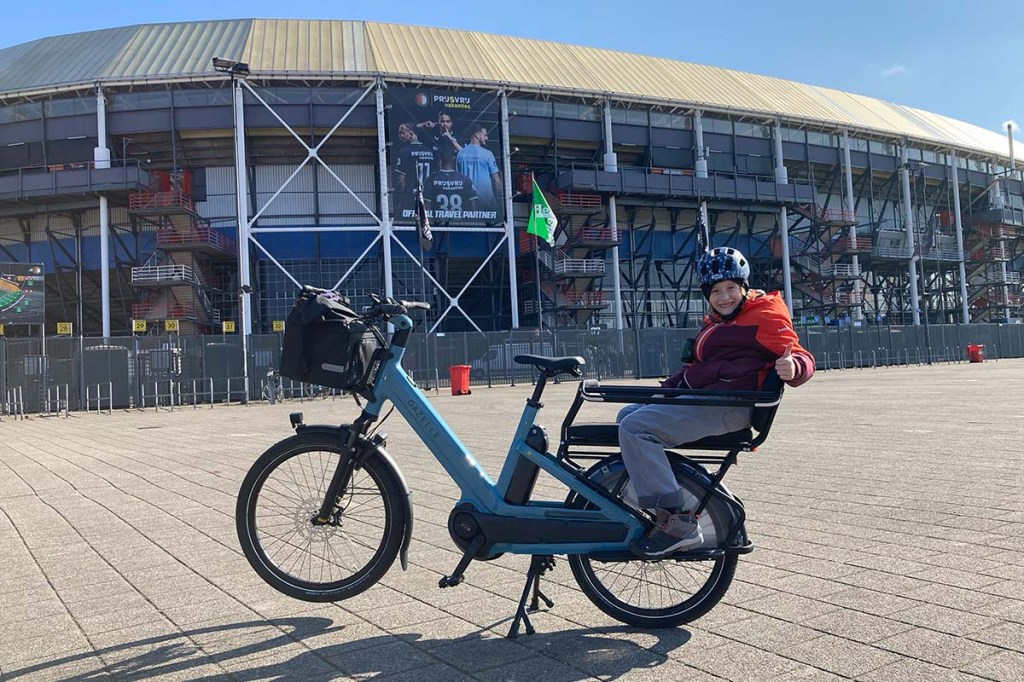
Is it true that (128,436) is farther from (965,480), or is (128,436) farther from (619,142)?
(619,142)

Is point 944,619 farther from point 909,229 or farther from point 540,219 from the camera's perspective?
point 909,229

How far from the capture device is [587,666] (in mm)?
3012

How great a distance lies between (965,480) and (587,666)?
515 cm

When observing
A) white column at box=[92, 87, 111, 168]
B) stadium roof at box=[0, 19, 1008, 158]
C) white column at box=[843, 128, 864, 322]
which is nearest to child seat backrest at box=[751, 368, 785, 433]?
stadium roof at box=[0, 19, 1008, 158]

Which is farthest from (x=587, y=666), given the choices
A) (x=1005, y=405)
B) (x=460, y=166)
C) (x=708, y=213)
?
(x=708, y=213)

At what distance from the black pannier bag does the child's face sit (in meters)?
1.60

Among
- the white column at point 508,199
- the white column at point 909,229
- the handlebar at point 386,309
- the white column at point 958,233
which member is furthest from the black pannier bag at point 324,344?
the white column at point 958,233

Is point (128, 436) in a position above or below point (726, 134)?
below

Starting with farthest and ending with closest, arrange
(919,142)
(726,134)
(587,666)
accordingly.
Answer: (919,142)
(726,134)
(587,666)

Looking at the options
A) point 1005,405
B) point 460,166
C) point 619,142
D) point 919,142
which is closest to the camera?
point 1005,405

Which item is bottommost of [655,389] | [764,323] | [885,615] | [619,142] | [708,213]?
[885,615]

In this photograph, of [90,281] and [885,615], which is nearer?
Answer: [885,615]

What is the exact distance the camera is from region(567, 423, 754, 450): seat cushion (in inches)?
134

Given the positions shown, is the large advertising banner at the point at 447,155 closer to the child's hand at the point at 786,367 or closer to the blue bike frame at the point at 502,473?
the blue bike frame at the point at 502,473
